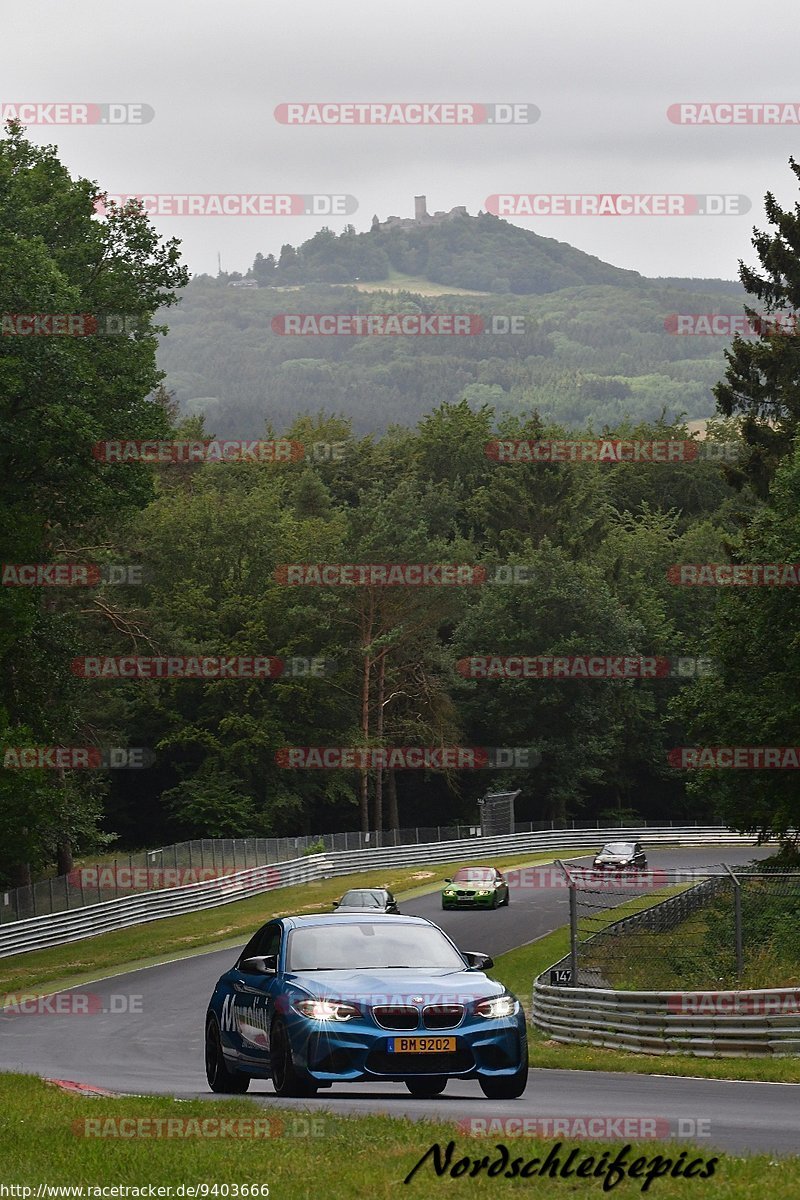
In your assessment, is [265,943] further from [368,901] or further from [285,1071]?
[368,901]

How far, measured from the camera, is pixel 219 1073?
14.5m

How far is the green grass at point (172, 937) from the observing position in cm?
3984

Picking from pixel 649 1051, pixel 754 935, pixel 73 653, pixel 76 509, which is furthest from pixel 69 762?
pixel 649 1051

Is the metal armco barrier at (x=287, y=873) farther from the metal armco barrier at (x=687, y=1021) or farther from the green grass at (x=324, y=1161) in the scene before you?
the green grass at (x=324, y=1161)

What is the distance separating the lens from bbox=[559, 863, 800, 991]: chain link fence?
2117 centimetres

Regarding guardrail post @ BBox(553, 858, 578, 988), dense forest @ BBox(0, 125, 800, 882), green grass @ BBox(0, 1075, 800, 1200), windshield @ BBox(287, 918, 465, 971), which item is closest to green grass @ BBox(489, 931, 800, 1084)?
guardrail post @ BBox(553, 858, 578, 988)

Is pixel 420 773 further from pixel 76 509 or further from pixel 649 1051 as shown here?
pixel 649 1051

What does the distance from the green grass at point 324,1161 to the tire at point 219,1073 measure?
8.35 feet

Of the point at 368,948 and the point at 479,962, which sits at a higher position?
the point at 368,948

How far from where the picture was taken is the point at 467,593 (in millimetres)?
96250

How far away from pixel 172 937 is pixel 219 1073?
32.5 metres

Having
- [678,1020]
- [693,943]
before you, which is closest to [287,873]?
[693,943]

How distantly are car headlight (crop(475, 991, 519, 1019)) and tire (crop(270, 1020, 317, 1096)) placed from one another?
139 cm

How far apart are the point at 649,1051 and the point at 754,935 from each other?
10112mm
